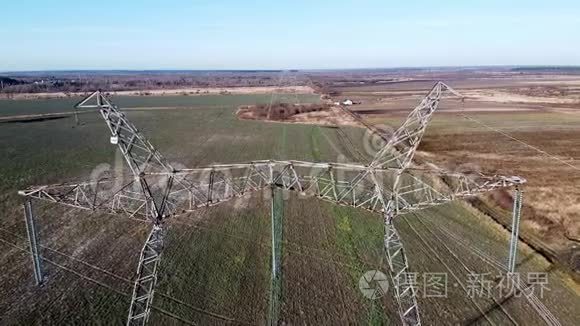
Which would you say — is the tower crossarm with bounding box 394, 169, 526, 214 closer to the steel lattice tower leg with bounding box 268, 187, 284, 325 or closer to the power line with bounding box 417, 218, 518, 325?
the power line with bounding box 417, 218, 518, 325

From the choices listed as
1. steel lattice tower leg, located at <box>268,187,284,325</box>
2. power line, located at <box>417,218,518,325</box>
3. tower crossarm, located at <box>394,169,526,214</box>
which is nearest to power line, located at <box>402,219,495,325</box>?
power line, located at <box>417,218,518,325</box>

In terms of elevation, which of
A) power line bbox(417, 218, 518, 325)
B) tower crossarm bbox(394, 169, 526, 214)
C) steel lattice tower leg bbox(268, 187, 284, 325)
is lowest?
power line bbox(417, 218, 518, 325)

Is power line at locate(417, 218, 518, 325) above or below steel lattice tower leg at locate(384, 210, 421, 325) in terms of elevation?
below

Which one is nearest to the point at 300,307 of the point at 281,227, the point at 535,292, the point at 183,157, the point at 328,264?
the point at 328,264

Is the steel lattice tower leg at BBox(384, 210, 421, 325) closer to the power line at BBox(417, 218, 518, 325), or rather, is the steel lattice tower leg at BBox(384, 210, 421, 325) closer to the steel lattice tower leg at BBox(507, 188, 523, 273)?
the power line at BBox(417, 218, 518, 325)

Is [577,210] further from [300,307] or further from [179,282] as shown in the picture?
[179,282]

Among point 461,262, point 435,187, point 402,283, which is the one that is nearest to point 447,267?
point 461,262

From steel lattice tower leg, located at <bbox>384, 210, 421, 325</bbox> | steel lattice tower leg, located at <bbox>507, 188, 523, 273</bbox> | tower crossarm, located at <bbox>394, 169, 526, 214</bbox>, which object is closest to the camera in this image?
steel lattice tower leg, located at <bbox>384, 210, 421, 325</bbox>

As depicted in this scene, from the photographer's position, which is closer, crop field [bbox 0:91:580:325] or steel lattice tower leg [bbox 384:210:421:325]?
steel lattice tower leg [bbox 384:210:421:325]

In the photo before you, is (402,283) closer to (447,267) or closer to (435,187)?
(447,267)

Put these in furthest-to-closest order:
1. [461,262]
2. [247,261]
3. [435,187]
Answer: [435,187], [461,262], [247,261]

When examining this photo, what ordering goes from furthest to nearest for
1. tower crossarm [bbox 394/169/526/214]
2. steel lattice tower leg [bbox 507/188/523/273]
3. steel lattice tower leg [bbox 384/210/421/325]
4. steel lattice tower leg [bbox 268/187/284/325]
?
steel lattice tower leg [bbox 507/188/523/273] < steel lattice tower leg [bbox 268/187/284/325] < tower crossarm [bbox 394/169/526/214] < steel lattice tower leg [bbox 384/210/421/325]
